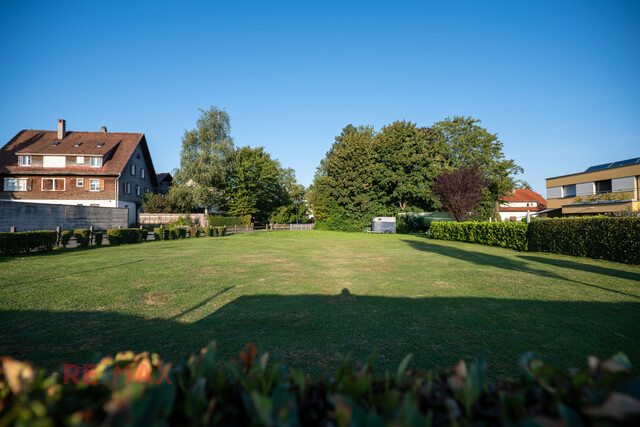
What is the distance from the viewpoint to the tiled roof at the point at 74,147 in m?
31.5

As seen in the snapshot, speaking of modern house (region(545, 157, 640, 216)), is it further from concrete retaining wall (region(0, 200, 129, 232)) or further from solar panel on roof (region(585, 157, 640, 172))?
concrete retaining wall (region(0, 200, 129, 232))

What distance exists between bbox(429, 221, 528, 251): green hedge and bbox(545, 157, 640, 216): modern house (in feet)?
46.7

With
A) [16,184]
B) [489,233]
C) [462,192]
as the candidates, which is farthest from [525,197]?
[16,184]

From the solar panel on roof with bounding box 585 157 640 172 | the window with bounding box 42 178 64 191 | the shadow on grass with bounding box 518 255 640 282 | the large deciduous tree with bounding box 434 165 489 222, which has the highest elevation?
the solar panel on roof with bounding box 585 157 640 172

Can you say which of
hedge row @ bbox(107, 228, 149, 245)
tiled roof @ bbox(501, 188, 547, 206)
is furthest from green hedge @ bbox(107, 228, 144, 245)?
tiled roof @ bbox(501, 188, 547, 206)

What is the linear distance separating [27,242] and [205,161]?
2814 cm

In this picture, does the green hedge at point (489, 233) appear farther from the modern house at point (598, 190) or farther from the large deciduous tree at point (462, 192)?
the modern house at point (598, 190)

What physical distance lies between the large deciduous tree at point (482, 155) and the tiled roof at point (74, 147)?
138 feet

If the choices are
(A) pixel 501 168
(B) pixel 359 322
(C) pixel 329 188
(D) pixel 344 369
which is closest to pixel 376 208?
(C) pixel 329 188

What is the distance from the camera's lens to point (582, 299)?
627 cm

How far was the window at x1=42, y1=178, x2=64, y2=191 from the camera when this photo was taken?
3141cm

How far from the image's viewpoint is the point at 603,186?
107ft

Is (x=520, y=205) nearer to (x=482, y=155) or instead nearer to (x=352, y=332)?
(x=482, y=155)

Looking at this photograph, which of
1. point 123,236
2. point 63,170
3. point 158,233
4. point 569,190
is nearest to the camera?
point 123,236
